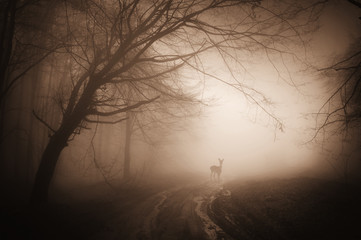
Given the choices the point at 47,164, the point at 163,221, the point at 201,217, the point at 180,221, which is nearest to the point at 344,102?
the point at 201,217

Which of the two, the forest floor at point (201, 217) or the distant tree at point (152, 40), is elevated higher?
the distant tree at point (152, 40)

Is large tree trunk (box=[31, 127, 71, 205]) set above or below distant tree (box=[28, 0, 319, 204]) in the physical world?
below

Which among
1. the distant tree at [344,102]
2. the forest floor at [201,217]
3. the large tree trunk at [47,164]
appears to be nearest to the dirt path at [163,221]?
the forest floor at [201,217]

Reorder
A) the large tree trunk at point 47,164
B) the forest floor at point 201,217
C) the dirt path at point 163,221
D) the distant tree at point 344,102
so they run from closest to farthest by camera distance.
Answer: the distant tree at point 344,102 < the forest floor at point 201,217 < the large tree trunk at point 47,164 < the dirt path at point 163,221

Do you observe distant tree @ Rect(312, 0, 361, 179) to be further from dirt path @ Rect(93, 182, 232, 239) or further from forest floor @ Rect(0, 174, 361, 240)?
dirt path @ Rect(93, 182, 232, 239)

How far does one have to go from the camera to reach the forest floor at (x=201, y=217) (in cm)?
574

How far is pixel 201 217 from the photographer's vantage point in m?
7.92

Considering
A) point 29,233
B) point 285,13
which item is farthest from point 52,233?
point 285,13

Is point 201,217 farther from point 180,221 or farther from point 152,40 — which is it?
point 152,40

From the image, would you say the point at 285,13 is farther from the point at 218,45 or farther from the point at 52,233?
the point at 52,233

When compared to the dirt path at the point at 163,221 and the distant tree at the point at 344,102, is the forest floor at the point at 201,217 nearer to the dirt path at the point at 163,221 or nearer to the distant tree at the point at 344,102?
the dirt path at the point at 163,221

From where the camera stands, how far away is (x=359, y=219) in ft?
24.3

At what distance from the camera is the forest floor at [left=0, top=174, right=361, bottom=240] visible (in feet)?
18.8

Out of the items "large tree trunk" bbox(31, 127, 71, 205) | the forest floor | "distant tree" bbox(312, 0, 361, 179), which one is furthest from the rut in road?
"distant tree" bbox(312, 0, 361, 179)
